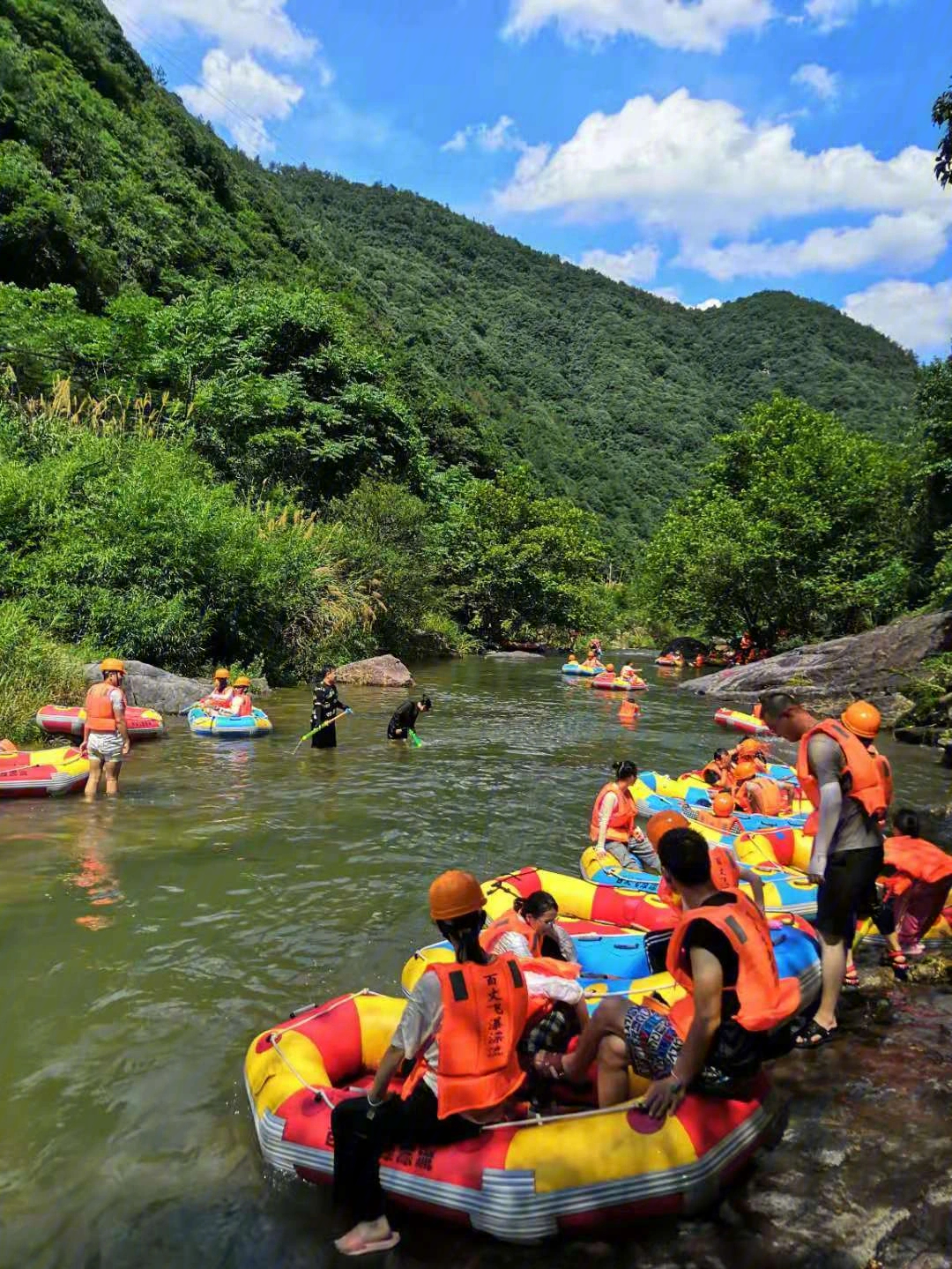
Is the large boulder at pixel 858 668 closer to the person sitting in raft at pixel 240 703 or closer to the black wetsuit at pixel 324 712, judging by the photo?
the black wetsuit at pixel 324 712

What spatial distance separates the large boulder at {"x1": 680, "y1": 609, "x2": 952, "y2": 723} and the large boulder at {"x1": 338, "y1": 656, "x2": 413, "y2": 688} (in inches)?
322

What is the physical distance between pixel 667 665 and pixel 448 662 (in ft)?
33.1

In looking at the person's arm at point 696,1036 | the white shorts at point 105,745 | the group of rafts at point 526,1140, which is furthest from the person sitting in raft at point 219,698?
the person's arm at point 696,1036

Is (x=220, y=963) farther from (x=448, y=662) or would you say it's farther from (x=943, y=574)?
(x=448, y=662)

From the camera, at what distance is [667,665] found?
3341 centimetres

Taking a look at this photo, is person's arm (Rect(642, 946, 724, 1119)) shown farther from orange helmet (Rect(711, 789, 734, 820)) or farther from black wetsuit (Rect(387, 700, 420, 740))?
black wetsuit (Rect(387, 700, 420, 740))

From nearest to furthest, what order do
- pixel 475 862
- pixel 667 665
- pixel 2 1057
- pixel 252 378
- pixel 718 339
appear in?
pixel 2 1057
pixel 475 862
pixel 252 378
pixel 667 665
pixel 718 339

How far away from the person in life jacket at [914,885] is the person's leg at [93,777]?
7.77 m

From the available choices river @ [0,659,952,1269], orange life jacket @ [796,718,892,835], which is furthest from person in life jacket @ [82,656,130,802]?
orange life jacket @ [796,718,892,835]

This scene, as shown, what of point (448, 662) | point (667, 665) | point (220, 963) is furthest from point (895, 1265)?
point (667, 665)

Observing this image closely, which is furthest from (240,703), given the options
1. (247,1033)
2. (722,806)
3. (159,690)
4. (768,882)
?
(768,882)

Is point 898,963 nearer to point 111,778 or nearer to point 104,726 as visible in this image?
point 104,726

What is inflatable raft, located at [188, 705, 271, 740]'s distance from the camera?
12.7 metres

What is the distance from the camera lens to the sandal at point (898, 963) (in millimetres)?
5258
